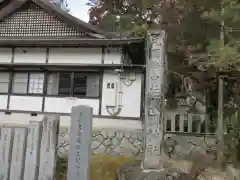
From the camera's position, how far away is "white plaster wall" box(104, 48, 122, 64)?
46.1 ft

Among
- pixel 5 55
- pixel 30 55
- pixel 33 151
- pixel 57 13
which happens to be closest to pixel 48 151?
pixel 33 151

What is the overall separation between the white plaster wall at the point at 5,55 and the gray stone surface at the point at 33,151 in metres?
9.01

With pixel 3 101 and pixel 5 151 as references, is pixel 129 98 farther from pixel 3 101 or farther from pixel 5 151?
pixel 5 151

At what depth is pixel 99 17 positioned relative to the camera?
2203 centimetres

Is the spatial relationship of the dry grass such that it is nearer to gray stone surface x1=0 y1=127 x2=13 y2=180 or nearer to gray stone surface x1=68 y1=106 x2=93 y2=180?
gray stone surface x1=0 y1=127 x2=13 y2=180

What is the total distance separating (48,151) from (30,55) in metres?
9.03

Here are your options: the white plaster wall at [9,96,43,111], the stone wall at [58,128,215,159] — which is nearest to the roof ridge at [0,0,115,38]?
the white plaster wall at [9,96,43,111]

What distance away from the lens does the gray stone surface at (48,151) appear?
23.1 ft

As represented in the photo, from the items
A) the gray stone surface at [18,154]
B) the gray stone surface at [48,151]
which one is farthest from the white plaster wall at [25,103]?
the gray stone surface at [48,151]

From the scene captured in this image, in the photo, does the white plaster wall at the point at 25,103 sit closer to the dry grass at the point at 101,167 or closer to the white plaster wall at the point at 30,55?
the white plaster wall at the point at 30,55

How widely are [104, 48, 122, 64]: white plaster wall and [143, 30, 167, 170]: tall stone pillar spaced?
230 inches

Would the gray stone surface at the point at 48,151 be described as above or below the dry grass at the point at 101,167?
above

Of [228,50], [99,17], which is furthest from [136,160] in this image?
[99,17]

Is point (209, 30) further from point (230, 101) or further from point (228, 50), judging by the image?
point (228, 50)
